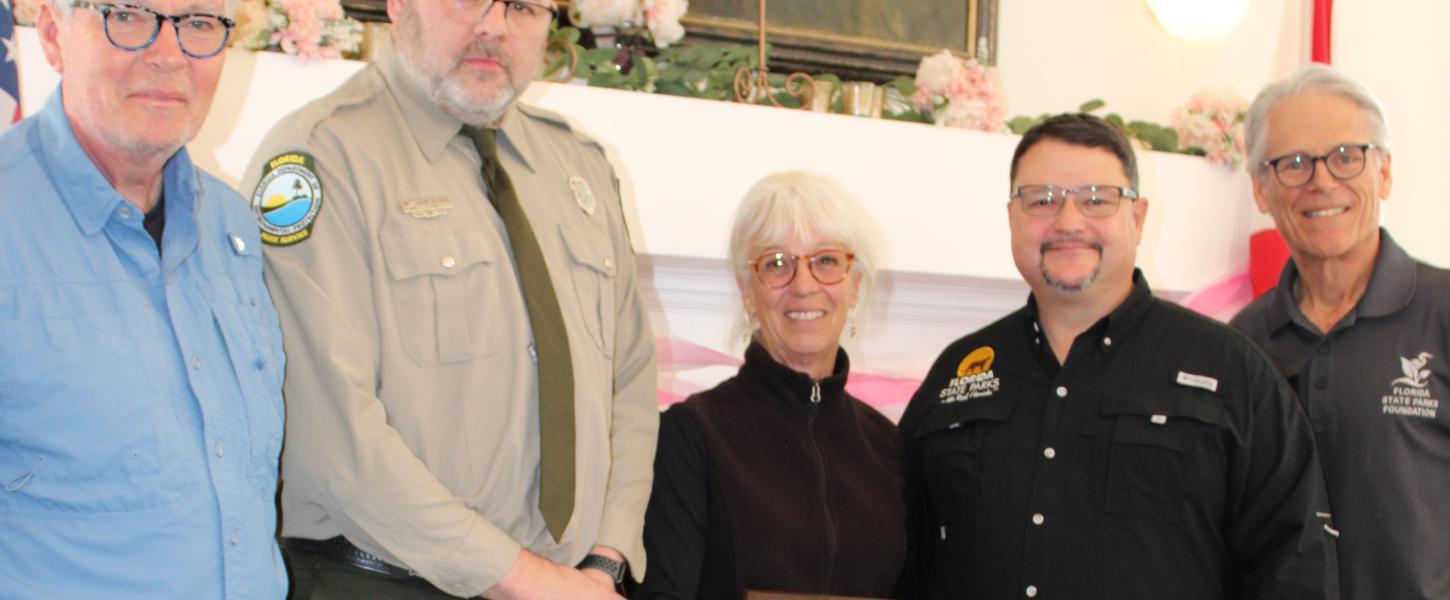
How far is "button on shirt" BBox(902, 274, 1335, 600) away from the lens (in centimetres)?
216

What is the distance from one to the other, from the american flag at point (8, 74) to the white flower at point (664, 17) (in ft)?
4.53

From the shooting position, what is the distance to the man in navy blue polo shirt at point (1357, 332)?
2.43 meters

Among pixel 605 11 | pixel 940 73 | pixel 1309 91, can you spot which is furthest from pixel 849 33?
pixel 1309 91

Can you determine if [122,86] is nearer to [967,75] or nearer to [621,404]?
[621,404]

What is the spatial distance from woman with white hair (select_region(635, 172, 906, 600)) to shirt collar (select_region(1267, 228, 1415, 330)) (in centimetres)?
81

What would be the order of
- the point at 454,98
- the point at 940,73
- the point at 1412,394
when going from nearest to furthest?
the point at 454,98, the point at 1412,394, the point at 940,73

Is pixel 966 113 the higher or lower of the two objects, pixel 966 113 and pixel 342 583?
the higher

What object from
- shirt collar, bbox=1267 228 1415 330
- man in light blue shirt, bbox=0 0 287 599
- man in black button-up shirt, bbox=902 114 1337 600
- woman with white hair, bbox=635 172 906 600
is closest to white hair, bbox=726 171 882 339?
woman with white hair, bbox=635 172 906 600

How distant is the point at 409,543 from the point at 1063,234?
120cm

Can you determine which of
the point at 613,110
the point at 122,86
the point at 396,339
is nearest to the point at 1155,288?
the point at 613,110

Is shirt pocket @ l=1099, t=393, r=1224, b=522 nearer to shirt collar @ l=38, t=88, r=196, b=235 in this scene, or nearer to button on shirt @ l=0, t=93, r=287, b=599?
button on shirt @ l=0, t=93, r=287, b=599

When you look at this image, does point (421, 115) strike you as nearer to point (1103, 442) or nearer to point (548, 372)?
point (548, 372)

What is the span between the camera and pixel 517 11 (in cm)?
199

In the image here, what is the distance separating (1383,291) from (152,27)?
2.15 meters
